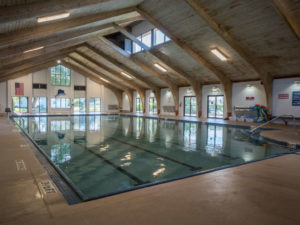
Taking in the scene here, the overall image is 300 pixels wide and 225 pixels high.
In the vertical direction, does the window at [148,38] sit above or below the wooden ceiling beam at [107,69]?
above

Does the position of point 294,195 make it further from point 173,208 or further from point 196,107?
point 196,107

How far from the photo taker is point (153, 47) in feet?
40.0

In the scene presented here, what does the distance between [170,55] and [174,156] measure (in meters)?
8.36

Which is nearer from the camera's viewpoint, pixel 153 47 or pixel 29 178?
pixel 29 178

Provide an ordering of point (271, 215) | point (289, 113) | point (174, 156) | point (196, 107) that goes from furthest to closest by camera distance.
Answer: point (196, 107)
point (289, 113)
point (174, 156)
point (271, 215)

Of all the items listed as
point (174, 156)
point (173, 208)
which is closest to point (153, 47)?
point (174, 156)

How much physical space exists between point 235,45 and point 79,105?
717 inches

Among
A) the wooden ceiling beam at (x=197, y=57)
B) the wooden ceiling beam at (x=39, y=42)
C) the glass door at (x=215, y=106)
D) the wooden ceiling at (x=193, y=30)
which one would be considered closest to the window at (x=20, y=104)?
the wooden ceiling at (x=193, y=30)

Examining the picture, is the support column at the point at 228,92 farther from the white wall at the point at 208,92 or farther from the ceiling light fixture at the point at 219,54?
the ceiling light fixture at the point at 219,54

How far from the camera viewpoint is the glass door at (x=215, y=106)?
46.2ft

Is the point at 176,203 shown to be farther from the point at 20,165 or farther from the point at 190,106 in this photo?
the point at 190,106

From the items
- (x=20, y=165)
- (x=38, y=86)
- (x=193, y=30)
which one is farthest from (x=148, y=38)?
(x=38, y=86)

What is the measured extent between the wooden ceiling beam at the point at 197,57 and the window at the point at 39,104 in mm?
15875

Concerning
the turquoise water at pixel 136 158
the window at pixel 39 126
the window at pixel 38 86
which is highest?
the window at pixel 38 86
